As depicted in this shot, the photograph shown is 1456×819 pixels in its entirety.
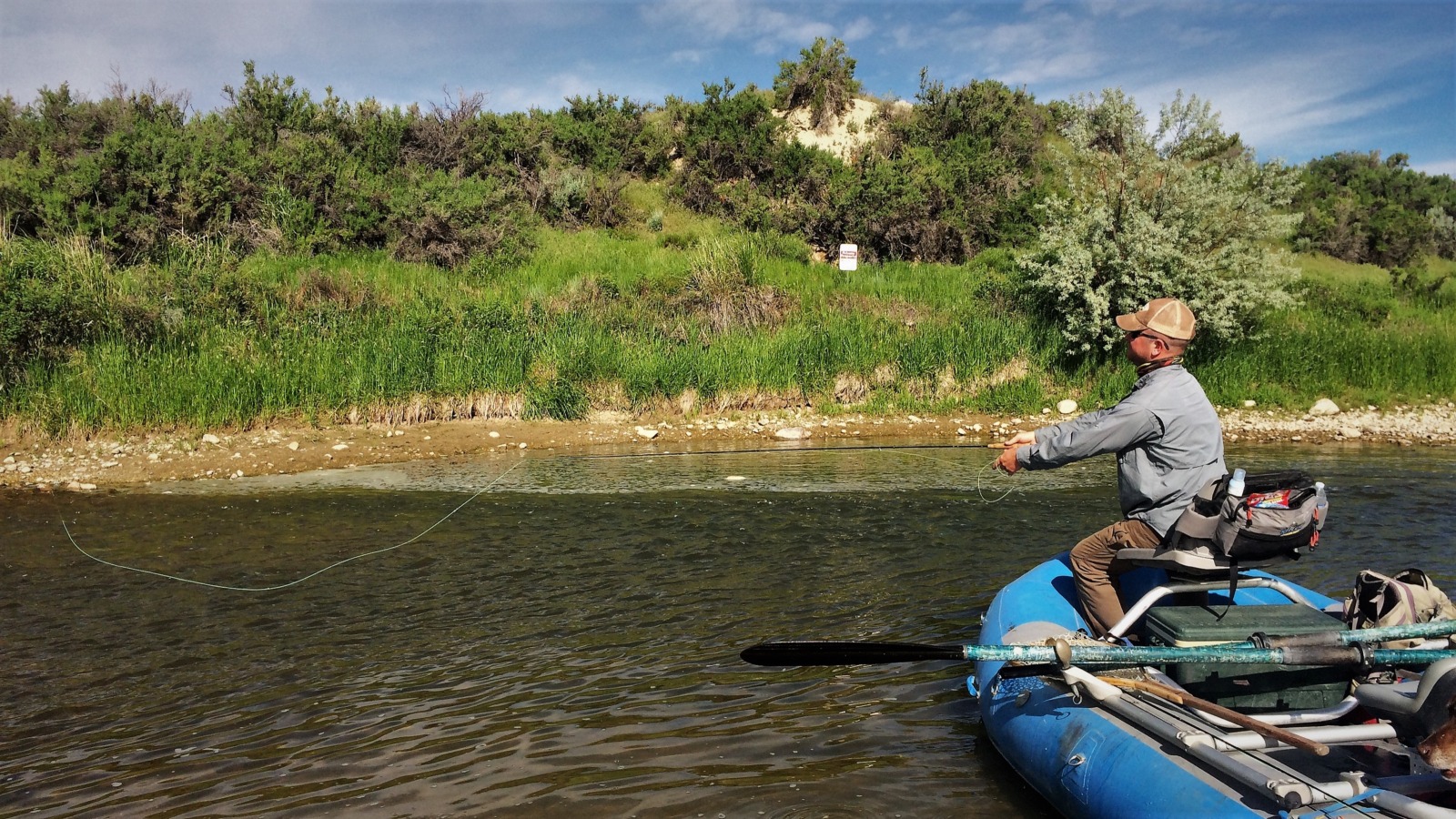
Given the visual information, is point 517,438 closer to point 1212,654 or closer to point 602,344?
point 602,344

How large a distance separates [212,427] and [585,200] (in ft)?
41.6

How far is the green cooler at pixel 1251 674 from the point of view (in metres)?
4.25

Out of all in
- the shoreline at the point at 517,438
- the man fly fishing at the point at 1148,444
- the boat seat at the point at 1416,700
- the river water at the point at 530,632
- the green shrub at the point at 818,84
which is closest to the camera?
the boat seat at the point at 1416,700

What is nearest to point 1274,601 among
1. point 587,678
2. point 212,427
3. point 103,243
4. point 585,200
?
point 587,678

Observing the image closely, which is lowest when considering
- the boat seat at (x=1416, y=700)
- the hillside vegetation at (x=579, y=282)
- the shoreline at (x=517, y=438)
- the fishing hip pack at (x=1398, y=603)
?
the boat seat at (x=1416, y=700)

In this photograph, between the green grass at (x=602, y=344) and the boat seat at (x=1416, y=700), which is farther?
the green grass at (x=602, y=344)

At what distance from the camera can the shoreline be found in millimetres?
11945

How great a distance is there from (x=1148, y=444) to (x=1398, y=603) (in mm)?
1225

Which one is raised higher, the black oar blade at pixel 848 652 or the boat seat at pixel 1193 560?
the boat seat at pixel 1193 560

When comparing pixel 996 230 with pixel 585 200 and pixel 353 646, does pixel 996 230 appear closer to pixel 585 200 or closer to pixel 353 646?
pixel 585 200

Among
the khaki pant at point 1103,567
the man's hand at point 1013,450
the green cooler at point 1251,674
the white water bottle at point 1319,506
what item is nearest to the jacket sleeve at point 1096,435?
the man's hand at point 1013,450

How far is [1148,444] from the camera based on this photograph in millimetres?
4754

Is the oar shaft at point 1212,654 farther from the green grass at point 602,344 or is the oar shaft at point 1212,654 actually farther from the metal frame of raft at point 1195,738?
the green grass at point 602,344

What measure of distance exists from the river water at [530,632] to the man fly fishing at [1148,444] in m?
1.12
